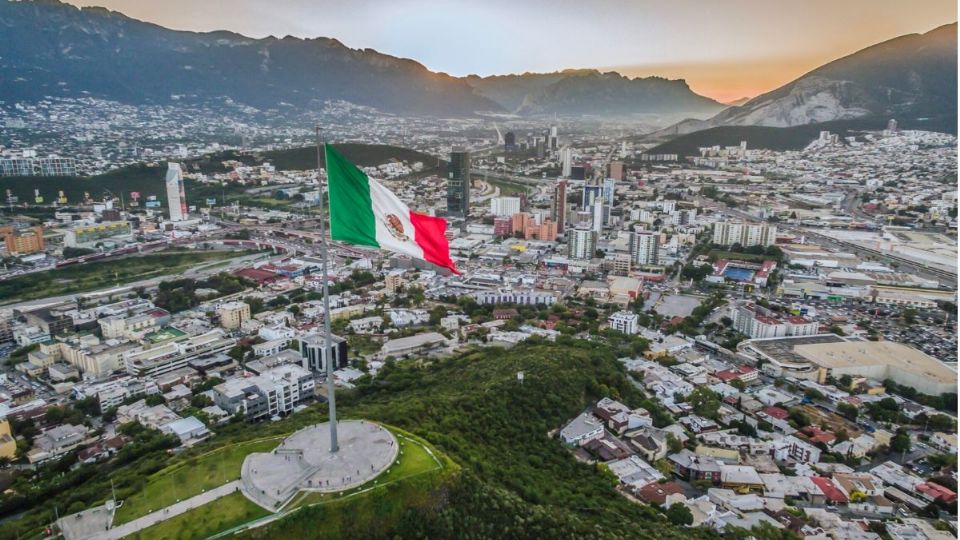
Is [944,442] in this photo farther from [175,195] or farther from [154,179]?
[154,179]

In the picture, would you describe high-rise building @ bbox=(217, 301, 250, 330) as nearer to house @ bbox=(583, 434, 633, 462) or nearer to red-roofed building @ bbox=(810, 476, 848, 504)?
house @ bbox=(583, 434, 633, 462)

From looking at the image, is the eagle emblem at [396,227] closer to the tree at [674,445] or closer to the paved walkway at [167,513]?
the paved walkway at [167,513]

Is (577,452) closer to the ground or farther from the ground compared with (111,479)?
closer to the ground

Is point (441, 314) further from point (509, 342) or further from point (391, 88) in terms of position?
point (391, 88)

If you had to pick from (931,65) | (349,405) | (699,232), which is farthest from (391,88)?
(349,405)

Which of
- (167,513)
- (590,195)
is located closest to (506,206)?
(590,195)

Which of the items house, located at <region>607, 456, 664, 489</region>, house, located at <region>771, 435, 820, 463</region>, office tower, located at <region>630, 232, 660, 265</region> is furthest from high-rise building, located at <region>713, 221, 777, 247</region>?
house, located at <region>607, 456, 664, 489</region>
